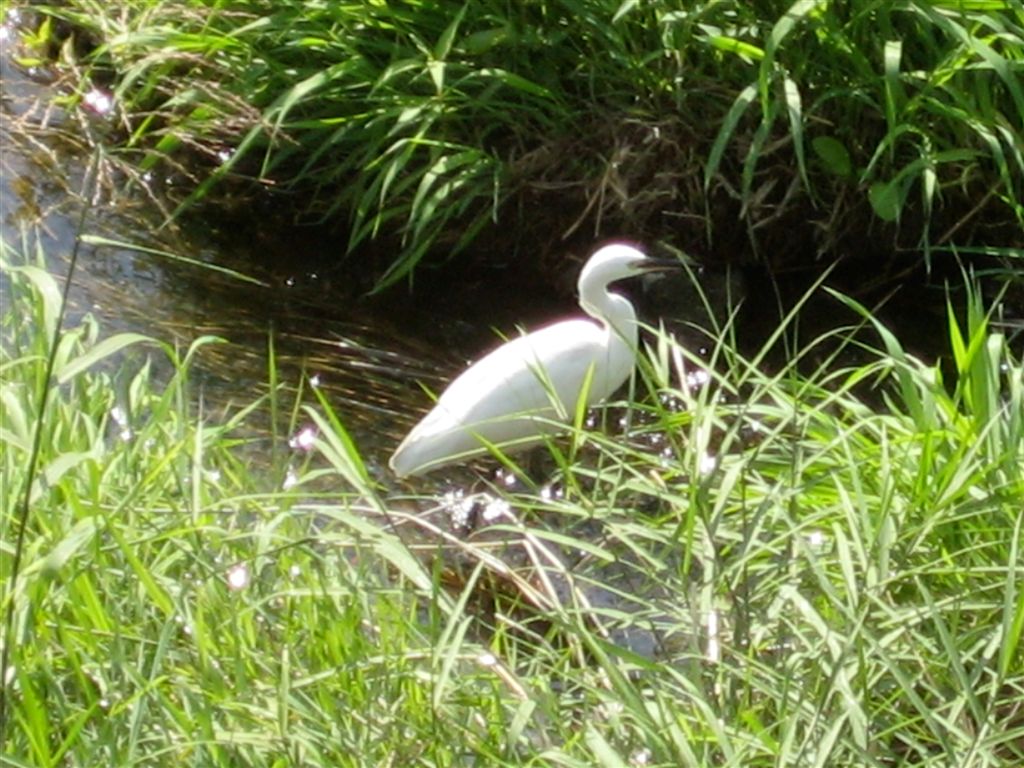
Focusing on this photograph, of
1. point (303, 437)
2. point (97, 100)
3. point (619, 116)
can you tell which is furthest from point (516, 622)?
point (97, 100)

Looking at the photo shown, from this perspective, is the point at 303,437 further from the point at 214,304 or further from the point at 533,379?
the point at 214,304

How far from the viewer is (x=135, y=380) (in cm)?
298

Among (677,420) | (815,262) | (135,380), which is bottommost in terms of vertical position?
(815,262)

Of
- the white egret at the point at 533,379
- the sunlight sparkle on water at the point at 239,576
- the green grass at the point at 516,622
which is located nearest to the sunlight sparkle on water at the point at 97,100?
the white egret at the point at 533,379

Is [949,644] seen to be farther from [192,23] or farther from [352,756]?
[192,23]

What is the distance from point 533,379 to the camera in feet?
11.9

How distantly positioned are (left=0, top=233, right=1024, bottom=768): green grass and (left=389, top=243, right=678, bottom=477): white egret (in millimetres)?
985

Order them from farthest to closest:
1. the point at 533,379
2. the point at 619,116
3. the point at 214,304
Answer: the point at 214,304, the point at 619,116, the point at 533,379

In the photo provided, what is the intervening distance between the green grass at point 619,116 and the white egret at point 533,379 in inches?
12.4

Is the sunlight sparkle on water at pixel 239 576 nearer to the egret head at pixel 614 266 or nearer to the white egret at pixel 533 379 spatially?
the white egret at pixel 533 379

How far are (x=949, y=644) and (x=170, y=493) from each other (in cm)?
113

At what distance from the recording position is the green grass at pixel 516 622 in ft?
6.34

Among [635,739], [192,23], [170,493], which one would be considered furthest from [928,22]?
[635,739]

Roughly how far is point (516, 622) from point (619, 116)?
6.82 feet
